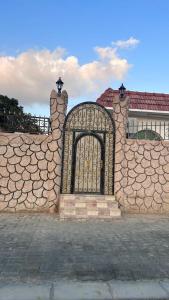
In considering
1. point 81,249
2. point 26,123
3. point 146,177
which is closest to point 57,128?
point 26,123

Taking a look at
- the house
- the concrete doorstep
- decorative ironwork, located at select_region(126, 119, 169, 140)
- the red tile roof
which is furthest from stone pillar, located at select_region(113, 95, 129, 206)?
the concrete doorstep

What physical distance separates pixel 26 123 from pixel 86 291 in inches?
294

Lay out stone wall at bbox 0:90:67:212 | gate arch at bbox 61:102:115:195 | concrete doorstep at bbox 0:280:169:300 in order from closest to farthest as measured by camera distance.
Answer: concrete doorstep at bbox 0:280:169:300, stone wall at bbox 0:90:67:212, gate arch at bbox 61:102:115:195

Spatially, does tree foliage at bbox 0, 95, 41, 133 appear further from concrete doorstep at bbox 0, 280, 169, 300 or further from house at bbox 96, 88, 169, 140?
concrete doorstep at bbox 0, 280, 169, 300

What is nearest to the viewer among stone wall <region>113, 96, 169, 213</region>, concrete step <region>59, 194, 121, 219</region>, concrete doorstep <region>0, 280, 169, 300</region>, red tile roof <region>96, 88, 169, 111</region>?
concrete doorstep <region>0, 280, 169, 300</region>

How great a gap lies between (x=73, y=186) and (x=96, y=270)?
5777 mm

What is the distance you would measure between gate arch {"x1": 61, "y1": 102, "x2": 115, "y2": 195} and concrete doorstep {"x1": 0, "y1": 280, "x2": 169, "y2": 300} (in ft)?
20.5

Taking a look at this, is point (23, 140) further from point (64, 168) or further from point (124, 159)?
point (124, 159)

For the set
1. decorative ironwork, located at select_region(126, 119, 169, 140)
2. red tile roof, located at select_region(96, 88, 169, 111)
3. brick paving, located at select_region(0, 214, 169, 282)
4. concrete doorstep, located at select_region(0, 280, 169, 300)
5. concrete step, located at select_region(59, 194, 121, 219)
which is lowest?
concrete doorstep, located at select_region(0, 280, 169, 300)

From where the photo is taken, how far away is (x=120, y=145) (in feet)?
37.4

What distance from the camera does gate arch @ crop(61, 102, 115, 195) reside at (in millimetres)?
11219

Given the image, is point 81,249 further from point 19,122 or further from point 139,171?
point 19,122

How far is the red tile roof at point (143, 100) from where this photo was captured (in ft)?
54.5

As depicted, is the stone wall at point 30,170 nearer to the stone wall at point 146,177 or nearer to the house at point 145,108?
the stone wall at point 146,177
